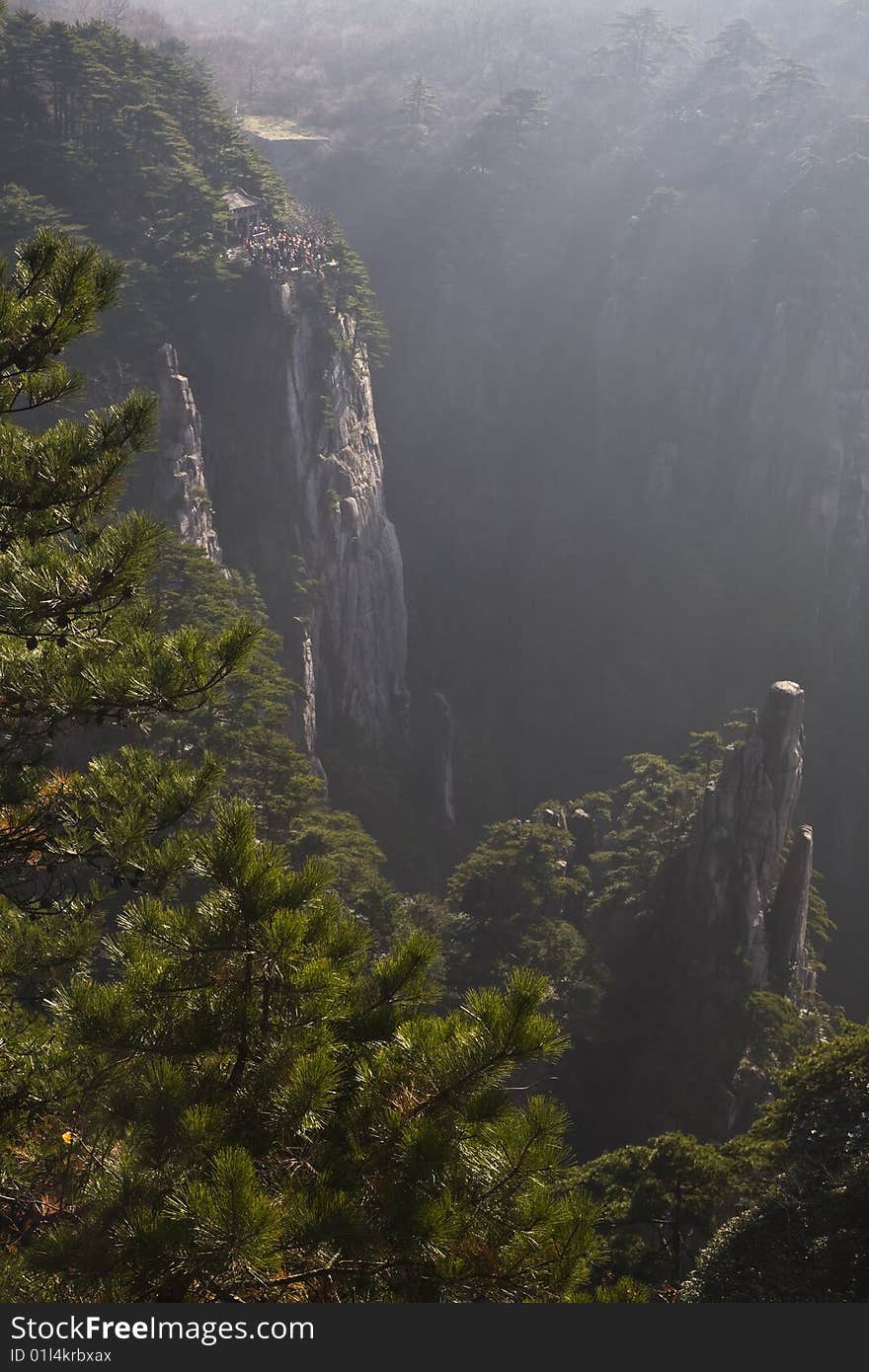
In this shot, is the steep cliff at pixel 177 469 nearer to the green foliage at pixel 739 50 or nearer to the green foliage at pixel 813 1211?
the green foliage at pixel 813 1211

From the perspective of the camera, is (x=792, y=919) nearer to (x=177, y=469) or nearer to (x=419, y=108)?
(x=177, y=469)

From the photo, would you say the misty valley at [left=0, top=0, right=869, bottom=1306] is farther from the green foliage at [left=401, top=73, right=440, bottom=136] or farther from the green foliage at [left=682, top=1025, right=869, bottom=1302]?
the green foliage at [left=401, top=73, right=440, bottom=136]

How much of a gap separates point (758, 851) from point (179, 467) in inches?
777

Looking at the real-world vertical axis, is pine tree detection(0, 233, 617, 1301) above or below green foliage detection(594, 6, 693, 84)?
below

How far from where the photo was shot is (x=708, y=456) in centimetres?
4881

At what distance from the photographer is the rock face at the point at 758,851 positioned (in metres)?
25.0

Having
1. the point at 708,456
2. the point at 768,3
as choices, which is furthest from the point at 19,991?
the point at 768,3

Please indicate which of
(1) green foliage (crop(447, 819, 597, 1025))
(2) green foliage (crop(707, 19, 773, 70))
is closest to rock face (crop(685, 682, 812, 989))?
(1) green foliage (crop(447, 819, 597, 1025))

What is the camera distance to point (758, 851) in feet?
82.3

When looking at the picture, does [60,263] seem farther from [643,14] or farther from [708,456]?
[643,14]

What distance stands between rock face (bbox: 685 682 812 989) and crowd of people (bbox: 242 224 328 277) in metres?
24.0

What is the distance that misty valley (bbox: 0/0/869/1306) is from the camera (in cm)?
480

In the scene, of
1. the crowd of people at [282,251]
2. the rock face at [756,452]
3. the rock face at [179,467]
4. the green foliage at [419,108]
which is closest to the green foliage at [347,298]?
the crowd of people at [282,251]

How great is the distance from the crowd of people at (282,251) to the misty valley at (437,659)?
0.92ft
